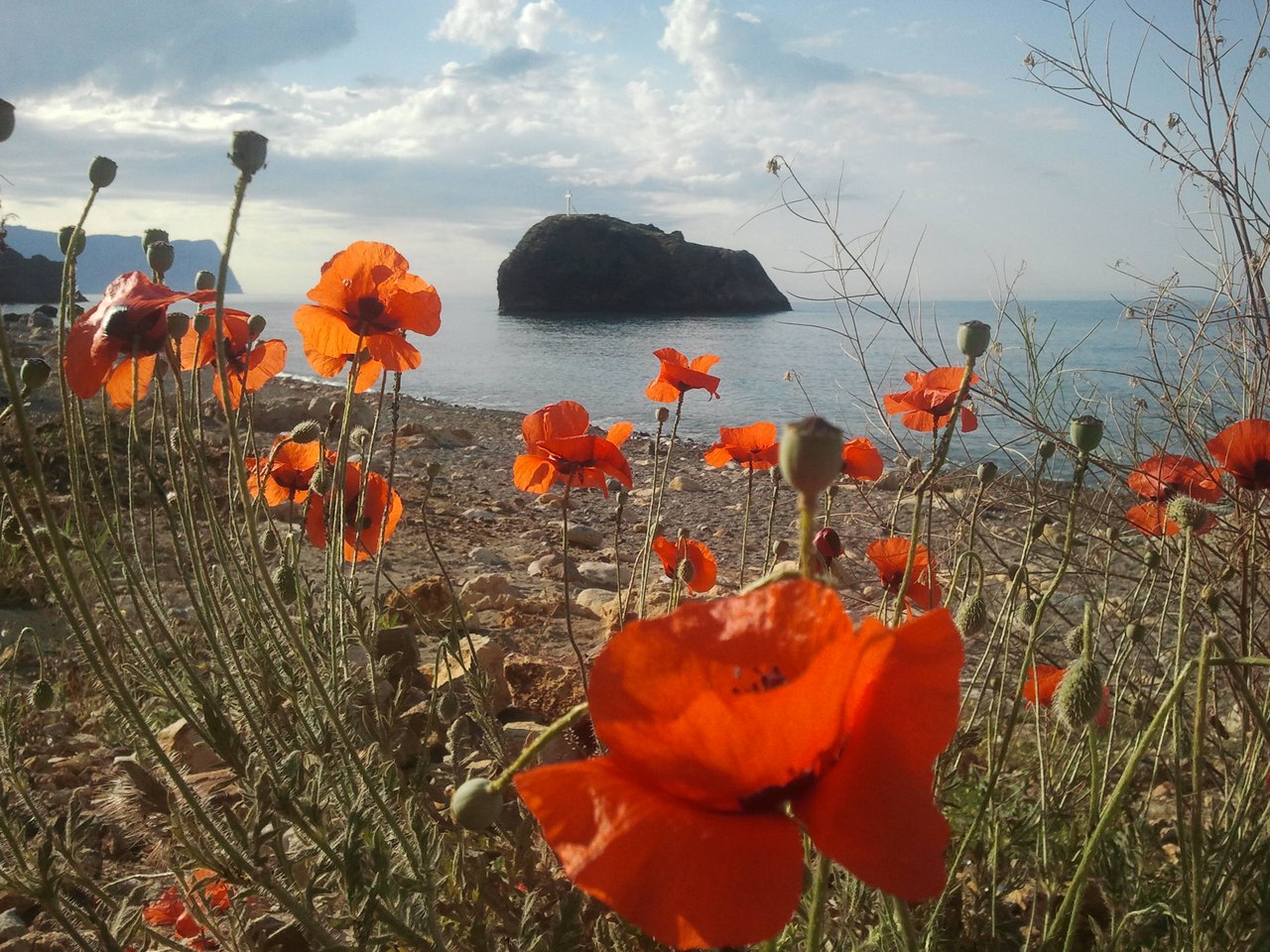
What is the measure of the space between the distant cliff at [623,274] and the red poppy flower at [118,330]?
181ft

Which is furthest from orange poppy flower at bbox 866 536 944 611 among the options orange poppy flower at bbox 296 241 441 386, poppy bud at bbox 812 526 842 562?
orange poppy flower at bbox 296 241 441 386

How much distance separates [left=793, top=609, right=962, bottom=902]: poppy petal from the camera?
709 mm

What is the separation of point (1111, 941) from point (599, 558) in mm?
4729

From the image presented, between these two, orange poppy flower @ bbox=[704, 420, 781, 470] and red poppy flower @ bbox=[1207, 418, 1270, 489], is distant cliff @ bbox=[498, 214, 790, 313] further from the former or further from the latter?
red poppy flower @ bbox=[1207, 418, 1270, 489]

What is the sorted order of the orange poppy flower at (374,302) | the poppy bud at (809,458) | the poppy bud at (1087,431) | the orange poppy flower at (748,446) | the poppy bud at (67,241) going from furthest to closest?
the orange poppy flower at (748,446), the orange poppy flower at (374,302), the poppy bud at (67,241), the poppy bud at (1087,431), the poppy bud at (809,458)

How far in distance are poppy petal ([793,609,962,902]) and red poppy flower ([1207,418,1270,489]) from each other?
1.72 meters

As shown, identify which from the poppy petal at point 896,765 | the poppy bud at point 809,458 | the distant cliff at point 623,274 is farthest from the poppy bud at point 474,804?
the distant cliff at point 623,274

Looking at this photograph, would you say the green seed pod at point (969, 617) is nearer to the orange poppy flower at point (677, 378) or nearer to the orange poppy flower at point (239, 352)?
the orange poppy flower at point (677, 378)

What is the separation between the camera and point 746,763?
0.75 meters

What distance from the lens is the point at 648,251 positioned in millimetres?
58094

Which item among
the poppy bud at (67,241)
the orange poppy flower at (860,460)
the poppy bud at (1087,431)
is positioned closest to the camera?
the poppy bud at (1087,431)

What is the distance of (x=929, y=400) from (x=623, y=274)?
57444 mm

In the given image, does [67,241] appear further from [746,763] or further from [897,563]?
[897,563]

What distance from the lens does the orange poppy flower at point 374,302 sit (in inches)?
89.4
